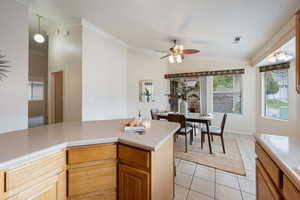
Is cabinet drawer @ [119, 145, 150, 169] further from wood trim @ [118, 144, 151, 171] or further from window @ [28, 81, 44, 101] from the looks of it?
window @ [28, 81, 44, 101]

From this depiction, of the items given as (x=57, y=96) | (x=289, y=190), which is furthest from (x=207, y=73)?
(x=57, y=96)

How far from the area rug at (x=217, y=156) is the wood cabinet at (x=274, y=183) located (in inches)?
52.6

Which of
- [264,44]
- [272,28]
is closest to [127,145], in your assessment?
[272,28]

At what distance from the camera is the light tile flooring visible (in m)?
1.75

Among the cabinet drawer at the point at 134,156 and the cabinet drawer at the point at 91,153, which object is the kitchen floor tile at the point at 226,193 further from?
the cabinet drawer at the point at 91,153

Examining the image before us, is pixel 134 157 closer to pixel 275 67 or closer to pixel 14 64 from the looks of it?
pixel 14 64

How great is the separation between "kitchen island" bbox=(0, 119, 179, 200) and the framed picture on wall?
13.1 feet

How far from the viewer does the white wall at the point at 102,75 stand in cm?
345

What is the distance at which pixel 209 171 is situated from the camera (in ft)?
7.57

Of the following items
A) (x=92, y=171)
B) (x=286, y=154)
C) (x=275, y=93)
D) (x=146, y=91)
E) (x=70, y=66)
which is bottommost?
(x=92, y=171)

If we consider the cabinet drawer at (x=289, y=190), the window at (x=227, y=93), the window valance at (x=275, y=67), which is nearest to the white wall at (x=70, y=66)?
the cabinet drawer at (x=289, y=190)

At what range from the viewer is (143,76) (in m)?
5.30

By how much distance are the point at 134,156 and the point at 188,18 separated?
2.55m

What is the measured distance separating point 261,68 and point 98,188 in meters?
5.16
